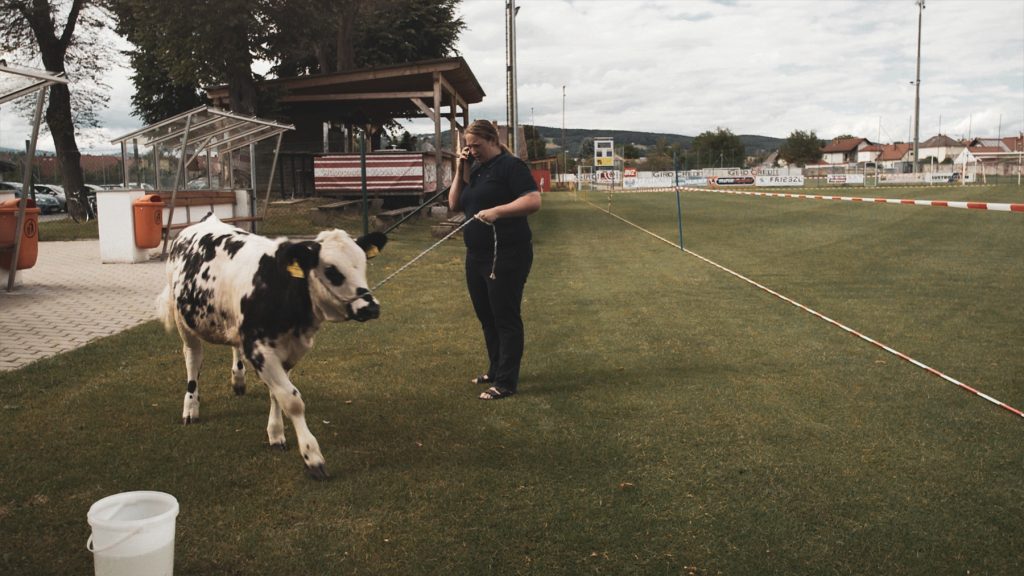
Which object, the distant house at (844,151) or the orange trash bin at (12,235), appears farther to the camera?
the distant house at (844,151)

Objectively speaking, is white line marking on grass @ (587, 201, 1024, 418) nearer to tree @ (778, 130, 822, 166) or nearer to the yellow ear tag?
the yellow ear tag

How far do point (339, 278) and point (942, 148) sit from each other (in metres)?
184

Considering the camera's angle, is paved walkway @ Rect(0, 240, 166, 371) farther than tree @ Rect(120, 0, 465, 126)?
No

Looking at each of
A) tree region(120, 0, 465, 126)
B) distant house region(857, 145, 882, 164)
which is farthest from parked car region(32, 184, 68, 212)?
distant house region(857, 145, 882, 164)

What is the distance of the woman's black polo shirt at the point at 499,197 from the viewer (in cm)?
580

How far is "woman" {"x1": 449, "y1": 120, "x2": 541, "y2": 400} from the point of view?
5.82 m

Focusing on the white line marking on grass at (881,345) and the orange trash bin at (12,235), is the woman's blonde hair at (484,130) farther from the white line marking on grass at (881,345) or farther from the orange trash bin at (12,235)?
the orange trash bin at (12,235)

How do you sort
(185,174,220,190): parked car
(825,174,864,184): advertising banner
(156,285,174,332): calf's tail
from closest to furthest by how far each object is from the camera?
(156,285,174,332): calf's tail
(185,174,220,190): parked car
(825,174,864,184): advertising banner

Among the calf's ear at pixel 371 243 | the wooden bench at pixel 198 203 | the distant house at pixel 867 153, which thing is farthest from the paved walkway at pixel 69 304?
the distant house at pixel 867 153

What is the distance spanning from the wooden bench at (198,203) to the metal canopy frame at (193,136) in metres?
0.19

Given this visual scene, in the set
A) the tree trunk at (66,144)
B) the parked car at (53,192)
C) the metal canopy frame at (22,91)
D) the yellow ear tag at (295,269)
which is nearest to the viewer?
the yellow ear tag at (295,269)

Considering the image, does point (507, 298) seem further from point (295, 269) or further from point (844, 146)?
point (844, 146)

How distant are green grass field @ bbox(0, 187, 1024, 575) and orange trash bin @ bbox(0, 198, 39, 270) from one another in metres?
4.34

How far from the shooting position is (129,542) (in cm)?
286
